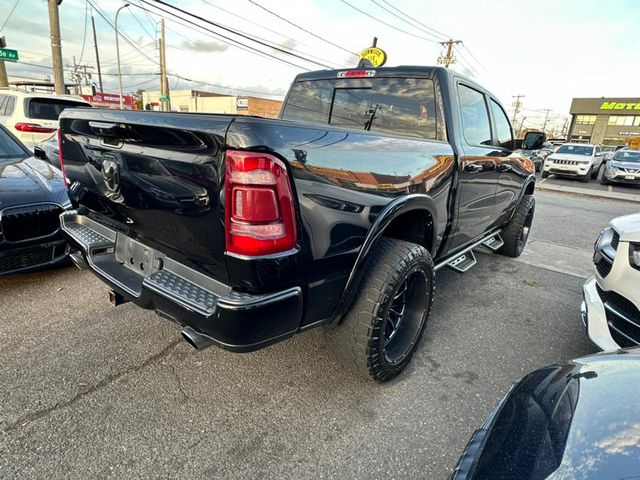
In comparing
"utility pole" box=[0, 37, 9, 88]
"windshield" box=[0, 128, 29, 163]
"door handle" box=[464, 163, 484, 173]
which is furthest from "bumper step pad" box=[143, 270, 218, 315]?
"utility pole" box=[0, 37, 9, 88]

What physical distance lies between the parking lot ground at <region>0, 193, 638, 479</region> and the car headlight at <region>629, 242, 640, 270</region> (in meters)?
0.88

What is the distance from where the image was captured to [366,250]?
1.99m

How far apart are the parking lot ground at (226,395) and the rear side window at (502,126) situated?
5.96 feet

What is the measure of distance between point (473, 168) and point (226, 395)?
8.25 feet

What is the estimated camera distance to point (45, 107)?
7.67 metres

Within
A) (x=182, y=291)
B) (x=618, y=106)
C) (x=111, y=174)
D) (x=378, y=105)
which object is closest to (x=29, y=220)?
(x=111, y=174)

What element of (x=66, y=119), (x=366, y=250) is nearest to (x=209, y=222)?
(x=366, y=250)

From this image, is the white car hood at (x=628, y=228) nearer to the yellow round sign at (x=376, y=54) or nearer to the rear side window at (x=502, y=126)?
the rear side window at (x=502, y=126)

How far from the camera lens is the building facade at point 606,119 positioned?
2051 inches

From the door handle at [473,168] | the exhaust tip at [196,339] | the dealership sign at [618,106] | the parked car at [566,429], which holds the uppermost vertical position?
the dealership sign at [618,106]

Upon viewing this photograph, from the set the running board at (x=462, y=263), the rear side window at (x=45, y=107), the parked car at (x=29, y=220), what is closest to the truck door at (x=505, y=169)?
the running board at (x=462, y=263)

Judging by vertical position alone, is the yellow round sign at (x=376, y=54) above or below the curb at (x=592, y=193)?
above

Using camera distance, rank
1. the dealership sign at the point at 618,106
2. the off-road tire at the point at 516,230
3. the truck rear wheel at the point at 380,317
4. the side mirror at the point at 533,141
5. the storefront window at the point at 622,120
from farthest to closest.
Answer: the storefront window at the point at 622,120 < the dealership sign at the point at 618,106 < the off-road tire at the point at 516,230 < the side mirror at the point at 533,141 < the truck rear wheel at the point at 380,317

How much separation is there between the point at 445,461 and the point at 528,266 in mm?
3775
